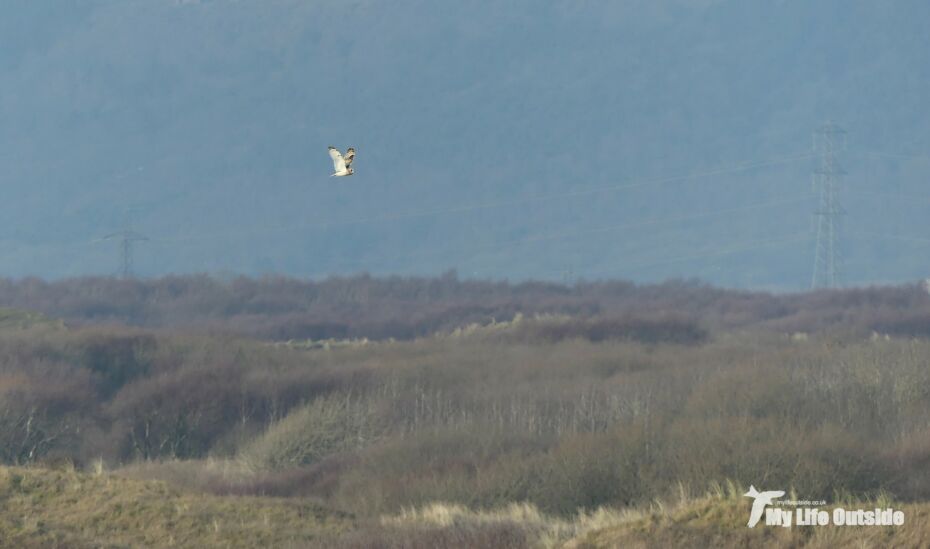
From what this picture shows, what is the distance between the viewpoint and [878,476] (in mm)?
25141

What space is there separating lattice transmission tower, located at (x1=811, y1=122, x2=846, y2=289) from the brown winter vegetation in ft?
80.4

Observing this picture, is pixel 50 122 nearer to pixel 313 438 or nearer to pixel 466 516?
pixel 313 438

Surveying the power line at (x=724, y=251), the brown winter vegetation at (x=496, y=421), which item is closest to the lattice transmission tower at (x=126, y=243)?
the brown winter vegetation at (x=496, y=421)

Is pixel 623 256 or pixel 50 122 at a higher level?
pixel 50 122

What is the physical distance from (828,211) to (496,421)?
64152 mm

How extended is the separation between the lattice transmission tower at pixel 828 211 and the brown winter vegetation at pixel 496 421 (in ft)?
80.4

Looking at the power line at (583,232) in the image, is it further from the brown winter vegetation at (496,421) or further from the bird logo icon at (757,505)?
the bird logo icon at (757,505)

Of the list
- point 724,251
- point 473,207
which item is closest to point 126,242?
point 724,251

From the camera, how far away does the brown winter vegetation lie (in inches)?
915

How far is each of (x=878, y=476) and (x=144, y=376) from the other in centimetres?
2771

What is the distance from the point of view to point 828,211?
9731 cm

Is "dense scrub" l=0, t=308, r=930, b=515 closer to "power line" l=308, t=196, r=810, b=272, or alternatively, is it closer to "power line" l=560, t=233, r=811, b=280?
"power line" l=560, t=233, r=811, b=280

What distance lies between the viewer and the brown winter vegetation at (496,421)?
2325 cm

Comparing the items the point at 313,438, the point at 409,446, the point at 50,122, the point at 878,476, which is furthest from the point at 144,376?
the point at 50,122
